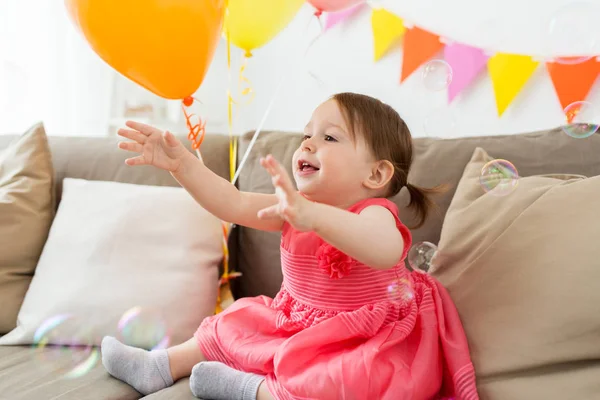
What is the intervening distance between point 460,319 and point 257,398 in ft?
1.47

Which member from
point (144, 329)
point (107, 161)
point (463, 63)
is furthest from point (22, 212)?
point (463, 63)

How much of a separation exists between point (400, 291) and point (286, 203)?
0.41 m

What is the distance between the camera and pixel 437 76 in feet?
5.19

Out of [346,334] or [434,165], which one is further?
[434,165]

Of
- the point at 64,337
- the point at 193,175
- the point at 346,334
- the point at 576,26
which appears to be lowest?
the point at 64,337

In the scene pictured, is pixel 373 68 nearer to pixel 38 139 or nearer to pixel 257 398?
pixel 38 139

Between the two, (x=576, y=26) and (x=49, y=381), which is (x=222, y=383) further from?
(x=576, y=26)

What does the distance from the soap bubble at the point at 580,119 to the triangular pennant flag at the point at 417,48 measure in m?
0.56

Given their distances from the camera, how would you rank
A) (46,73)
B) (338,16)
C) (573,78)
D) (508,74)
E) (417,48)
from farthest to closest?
(46,73), (338,16), (417,48), (508,74), (573,78)

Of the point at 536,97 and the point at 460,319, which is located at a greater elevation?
the point at 536,97

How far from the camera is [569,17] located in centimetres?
141

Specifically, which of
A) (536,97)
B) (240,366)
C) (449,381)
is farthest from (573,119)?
(240,366)

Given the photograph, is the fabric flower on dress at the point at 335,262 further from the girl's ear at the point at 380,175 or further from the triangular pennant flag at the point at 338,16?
the triangular pennant flag at the point at 338,16

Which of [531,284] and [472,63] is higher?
[472,63]
